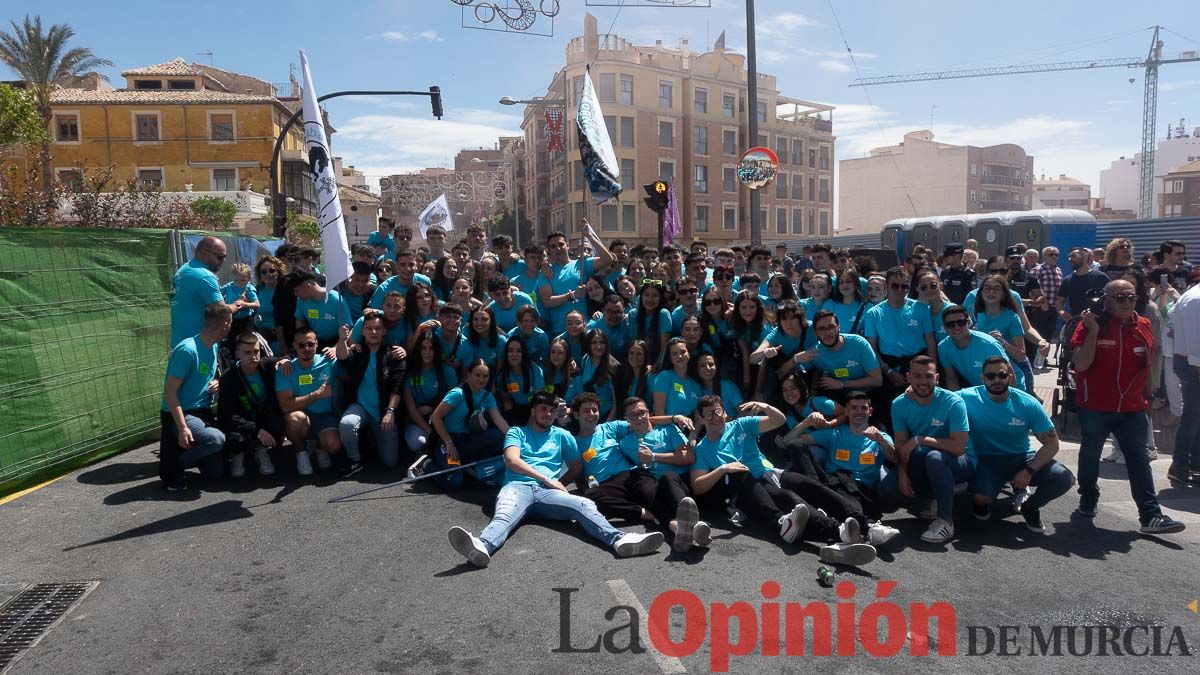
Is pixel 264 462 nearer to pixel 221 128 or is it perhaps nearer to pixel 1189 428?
pixel 1189 428

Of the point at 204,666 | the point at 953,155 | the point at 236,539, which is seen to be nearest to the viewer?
the point at 204,666

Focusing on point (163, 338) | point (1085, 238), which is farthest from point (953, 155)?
point (163, 338)

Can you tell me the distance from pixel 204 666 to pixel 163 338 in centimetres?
574

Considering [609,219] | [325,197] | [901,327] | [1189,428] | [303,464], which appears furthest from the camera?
[609,219]

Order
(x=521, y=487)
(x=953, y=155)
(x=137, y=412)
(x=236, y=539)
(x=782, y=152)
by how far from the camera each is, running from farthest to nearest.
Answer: (x=953, y=155) < (x=782, y=152) < (x=137, y=412) < (x=521, y=487) < (x=236, y=539)

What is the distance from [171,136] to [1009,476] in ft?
166

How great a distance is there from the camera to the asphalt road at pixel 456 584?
3926mm

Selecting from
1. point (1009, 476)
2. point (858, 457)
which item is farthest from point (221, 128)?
point (1009, 476)

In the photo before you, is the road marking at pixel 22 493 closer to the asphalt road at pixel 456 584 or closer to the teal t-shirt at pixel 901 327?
the asphalt road at pixel 456 584

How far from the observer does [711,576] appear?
4930mm

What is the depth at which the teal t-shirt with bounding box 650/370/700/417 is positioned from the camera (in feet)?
22.6

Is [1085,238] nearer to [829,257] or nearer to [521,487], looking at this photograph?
[829,257]

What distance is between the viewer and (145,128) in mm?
46656

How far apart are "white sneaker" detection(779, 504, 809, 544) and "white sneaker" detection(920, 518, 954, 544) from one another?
0.87 metres
